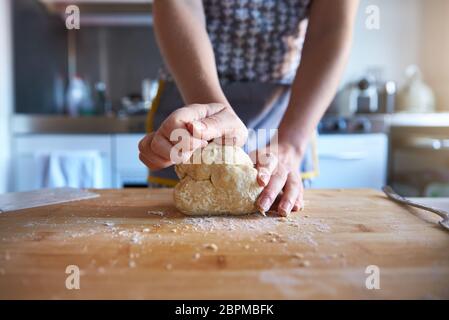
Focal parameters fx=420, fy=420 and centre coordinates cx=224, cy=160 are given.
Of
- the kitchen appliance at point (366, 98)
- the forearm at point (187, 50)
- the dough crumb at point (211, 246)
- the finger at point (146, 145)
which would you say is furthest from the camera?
the kitchen appliance at point (366, 98)

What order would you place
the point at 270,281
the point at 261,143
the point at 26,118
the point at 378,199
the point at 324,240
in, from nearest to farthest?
1. the point at 270,281
2. the point at 324,240
3. the point at 378,199
4. the point at 261,143
5. the point at 26,118

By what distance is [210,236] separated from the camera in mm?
616

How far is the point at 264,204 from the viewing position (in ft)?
2.35

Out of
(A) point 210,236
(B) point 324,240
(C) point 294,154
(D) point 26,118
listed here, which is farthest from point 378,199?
(D) point 26,118

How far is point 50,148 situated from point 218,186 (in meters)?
1.57

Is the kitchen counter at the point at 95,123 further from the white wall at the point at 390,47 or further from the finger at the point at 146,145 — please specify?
the finger at the point at 146,145

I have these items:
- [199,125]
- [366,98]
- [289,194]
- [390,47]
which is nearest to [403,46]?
[390,47]

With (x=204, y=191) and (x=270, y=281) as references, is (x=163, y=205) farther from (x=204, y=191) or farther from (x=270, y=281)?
(x=270, y=281)

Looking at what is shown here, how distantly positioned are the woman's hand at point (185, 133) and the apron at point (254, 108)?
0.36m

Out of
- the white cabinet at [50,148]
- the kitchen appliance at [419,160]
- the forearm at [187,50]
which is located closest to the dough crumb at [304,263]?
the forearm at [187,50]

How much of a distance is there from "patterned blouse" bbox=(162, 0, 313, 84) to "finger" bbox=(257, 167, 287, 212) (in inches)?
17.4

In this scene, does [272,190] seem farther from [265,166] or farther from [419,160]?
[419,160]

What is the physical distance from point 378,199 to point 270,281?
48 cm

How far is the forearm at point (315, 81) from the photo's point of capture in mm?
906
